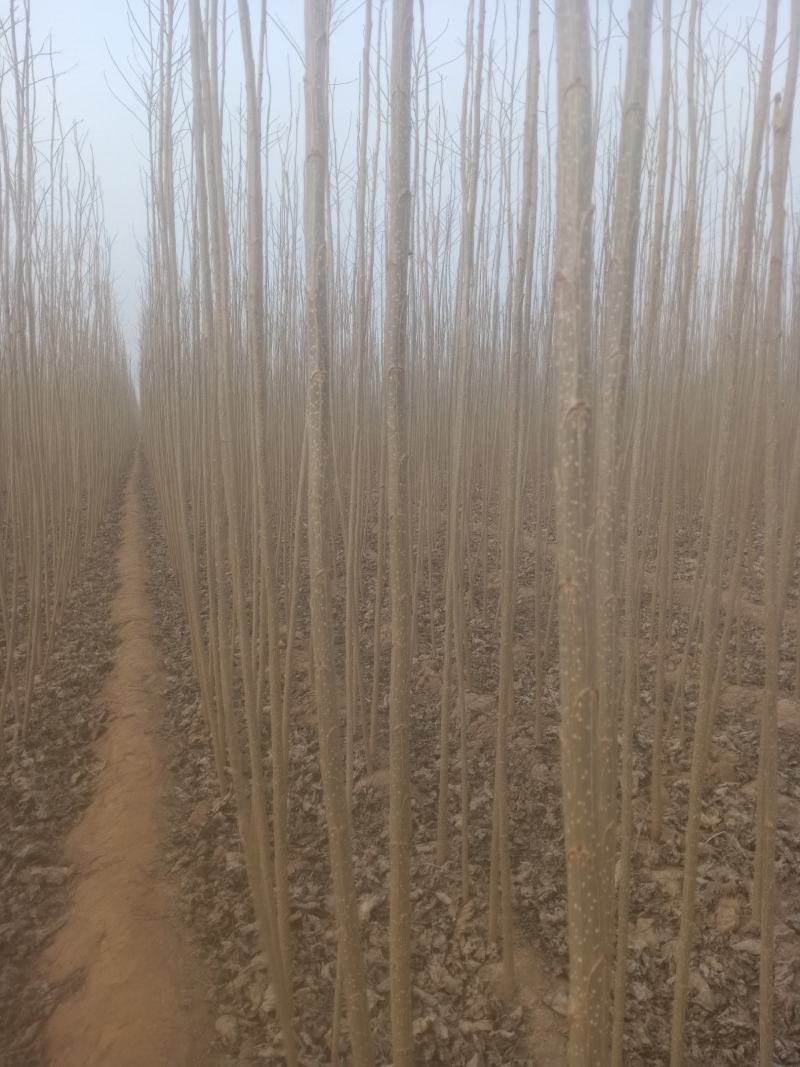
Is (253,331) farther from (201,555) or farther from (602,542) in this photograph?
(201,555)

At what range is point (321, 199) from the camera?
0.73 m

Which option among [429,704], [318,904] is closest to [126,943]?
[318,904]

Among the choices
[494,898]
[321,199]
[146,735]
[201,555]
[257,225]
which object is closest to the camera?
[321,199]

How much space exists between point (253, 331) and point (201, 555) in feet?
11.5

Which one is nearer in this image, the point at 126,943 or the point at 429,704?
the point at 126,943

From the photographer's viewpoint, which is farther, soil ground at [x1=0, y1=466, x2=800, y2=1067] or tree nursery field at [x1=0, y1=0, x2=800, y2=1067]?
soil ground at [x1=0, y1=466, x2=800, y2=1067]

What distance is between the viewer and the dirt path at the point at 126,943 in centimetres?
135

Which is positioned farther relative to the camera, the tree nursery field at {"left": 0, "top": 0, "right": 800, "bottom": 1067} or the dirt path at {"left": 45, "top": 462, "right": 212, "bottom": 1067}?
the dirt path at {"left": 45, "top": 462, "right": 212, "bottom": 1067}

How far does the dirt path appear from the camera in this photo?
1.35 m

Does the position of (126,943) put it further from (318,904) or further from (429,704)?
(429,704)

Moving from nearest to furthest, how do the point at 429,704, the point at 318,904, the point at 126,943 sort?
1. the point at 126,943
2. the point at 318,904
3. the point at 429,704

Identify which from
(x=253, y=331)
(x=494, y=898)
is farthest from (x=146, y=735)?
(x=253, y=331)

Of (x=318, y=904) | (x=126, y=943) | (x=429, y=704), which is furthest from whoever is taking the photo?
(x=429, y=704)

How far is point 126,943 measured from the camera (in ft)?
5.16
